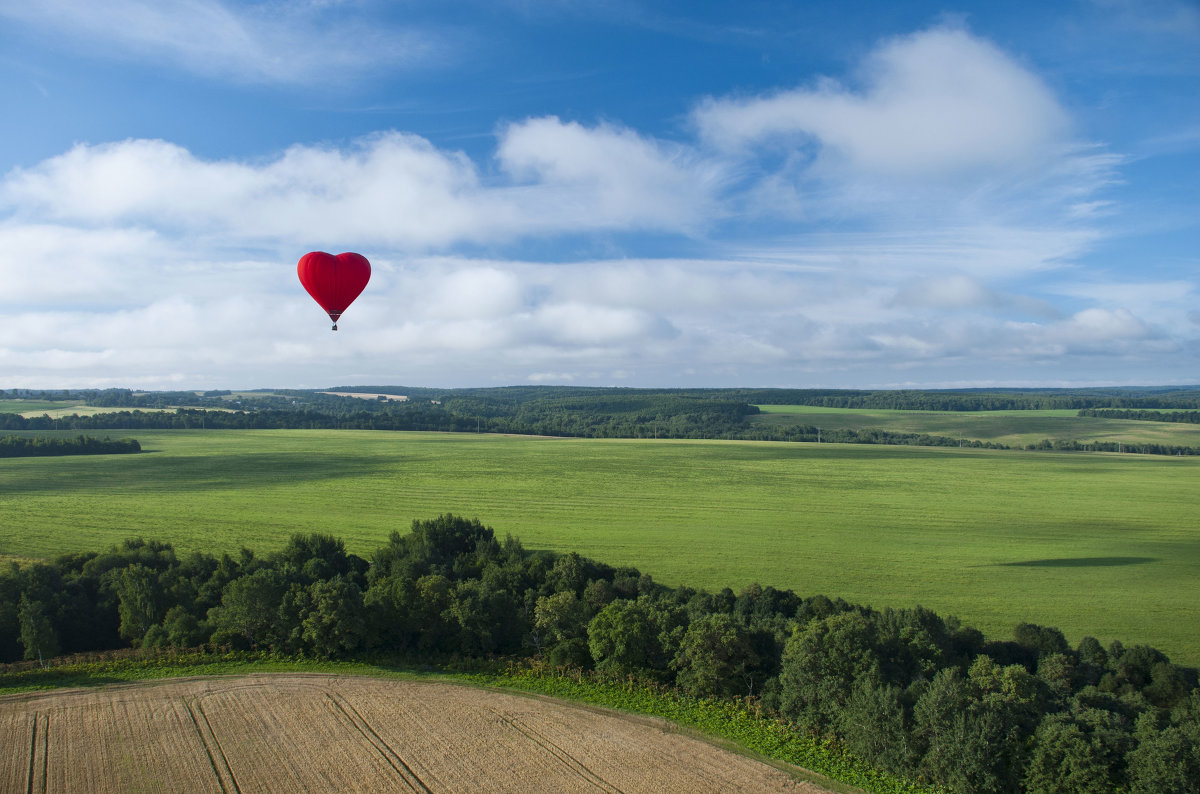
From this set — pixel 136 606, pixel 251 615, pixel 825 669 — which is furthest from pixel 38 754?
pixel 825 669

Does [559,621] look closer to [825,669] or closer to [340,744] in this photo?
[340,744]

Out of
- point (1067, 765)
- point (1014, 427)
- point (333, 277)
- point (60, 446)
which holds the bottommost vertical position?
point (1067, 765)

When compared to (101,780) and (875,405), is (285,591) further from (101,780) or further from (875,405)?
(875,405)

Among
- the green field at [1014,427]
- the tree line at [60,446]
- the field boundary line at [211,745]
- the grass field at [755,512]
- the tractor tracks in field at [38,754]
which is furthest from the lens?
the green field at [1014,427]

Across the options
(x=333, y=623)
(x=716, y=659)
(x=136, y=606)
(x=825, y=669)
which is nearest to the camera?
(x=825, y=669)

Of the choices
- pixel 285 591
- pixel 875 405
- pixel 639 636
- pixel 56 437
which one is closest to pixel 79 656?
pixel 285 591

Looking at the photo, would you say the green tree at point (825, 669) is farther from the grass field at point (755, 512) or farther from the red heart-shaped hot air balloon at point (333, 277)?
the red heart-shaped hot air balloon at point (333, 277)

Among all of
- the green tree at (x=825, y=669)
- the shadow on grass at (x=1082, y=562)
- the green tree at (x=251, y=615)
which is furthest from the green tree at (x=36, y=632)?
the shadow on grass at (x=1082, y=562)
